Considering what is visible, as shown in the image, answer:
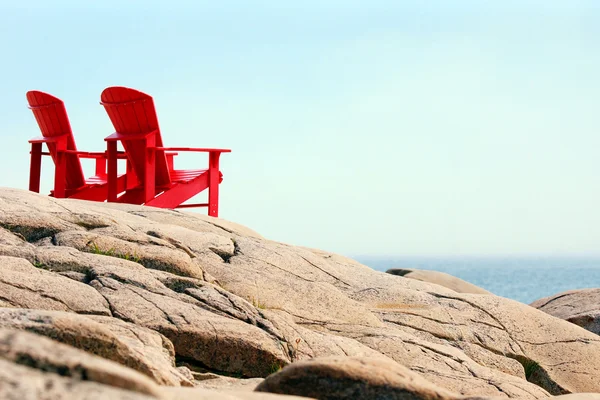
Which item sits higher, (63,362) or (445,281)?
(63,362)

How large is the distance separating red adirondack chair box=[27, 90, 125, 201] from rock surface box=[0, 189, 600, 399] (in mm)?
3690

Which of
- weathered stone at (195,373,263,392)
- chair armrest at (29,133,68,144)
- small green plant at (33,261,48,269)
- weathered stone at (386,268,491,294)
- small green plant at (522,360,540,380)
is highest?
chair armrest at (29,133,68,144)

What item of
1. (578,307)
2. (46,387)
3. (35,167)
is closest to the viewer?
(46,387)

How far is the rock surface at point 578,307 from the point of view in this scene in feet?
30.0

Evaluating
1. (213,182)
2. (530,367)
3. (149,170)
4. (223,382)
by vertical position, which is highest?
(149,170)

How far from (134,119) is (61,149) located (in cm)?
164

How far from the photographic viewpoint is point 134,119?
10.6 meters

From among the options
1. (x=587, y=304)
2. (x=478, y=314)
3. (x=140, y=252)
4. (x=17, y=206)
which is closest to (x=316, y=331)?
(x=140, y=252)

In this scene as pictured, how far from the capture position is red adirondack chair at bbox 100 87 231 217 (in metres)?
10.5

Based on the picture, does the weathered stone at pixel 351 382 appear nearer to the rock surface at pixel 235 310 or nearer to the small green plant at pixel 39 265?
the rock surface at pixel 235 310

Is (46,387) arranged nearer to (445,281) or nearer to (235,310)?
(235,310)

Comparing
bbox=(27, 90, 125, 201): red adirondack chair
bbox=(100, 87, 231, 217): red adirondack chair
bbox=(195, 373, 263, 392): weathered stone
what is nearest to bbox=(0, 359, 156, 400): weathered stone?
bbox=(195, 373, 263, 392): weathered stone

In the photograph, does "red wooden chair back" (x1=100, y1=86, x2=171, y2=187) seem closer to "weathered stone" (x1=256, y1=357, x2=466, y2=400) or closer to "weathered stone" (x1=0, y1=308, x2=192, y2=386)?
"weathered stone" (x1=0, y1=308, x2=192, y2=386)

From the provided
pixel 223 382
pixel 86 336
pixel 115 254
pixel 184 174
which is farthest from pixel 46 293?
pixel 184 174
